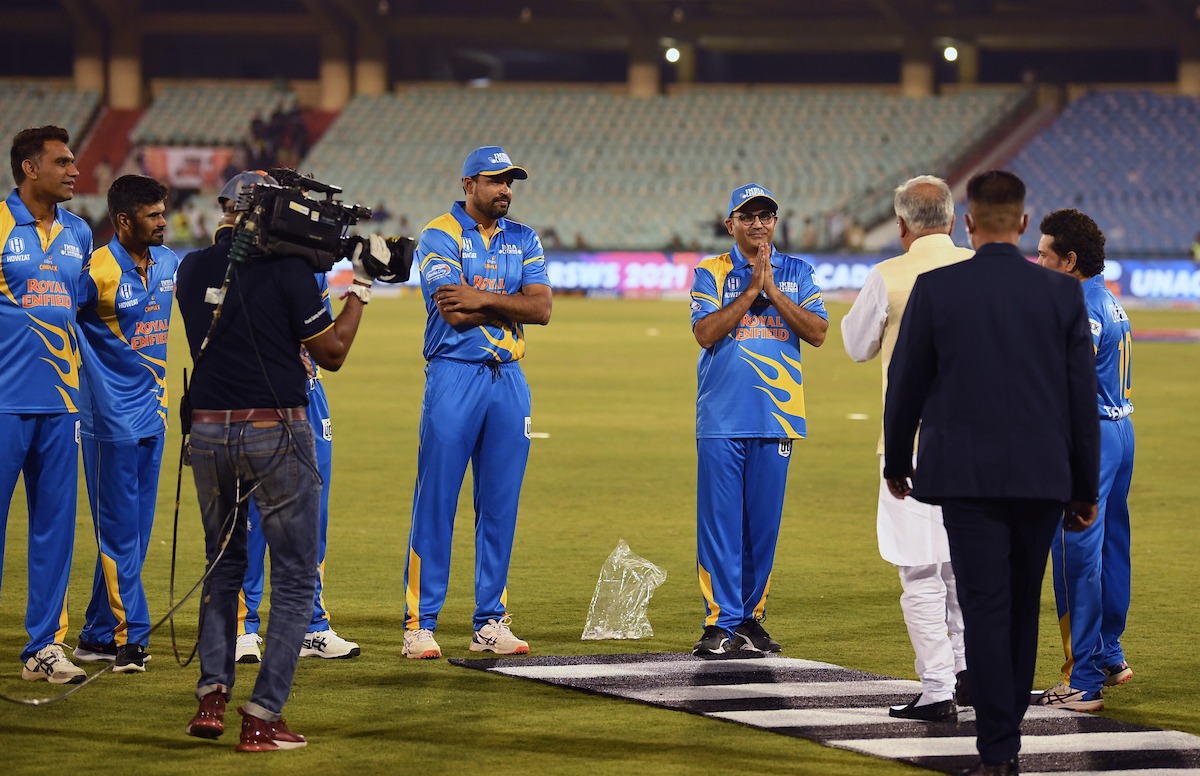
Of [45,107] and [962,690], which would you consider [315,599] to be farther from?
[45,107]

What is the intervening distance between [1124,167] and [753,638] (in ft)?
144

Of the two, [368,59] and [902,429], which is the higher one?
[368,59]

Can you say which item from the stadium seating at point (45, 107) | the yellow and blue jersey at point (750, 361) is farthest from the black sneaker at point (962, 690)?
the stadium seating at point (45, 107)

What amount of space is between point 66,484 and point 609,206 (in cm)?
4496

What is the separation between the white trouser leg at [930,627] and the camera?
6.38 meters

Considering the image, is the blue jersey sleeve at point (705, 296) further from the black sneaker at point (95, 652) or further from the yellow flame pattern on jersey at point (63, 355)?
the black sneaker at point (95, 652)

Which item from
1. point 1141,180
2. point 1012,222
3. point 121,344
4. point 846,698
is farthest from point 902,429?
point 1141,180

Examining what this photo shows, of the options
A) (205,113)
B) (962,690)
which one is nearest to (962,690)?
(962,690)

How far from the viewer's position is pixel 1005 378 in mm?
5297

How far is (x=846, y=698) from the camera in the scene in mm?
6824

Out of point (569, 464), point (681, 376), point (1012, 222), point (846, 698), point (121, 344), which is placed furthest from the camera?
point (681, 376)

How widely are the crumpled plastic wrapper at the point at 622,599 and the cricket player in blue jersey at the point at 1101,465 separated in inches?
82.9

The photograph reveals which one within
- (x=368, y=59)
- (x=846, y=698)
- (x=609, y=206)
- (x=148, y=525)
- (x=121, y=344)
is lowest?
(x=846, y=698)

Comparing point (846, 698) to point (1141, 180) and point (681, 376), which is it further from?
point (1141, 180)
